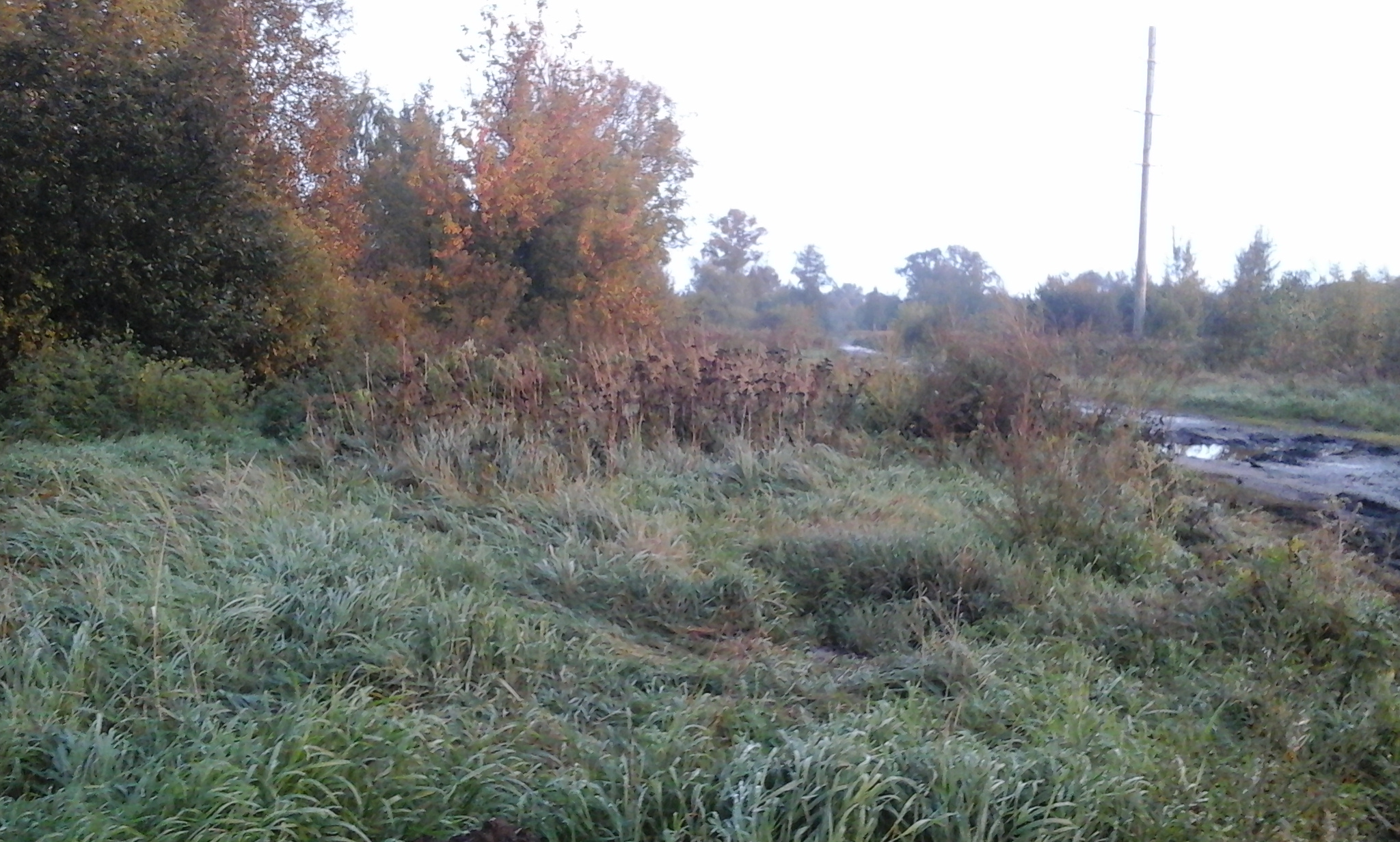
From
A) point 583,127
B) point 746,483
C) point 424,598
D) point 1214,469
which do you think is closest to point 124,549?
point 424,598

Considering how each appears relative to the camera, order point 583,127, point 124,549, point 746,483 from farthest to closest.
Answer: point 583,127, point 746,483, point 124,549

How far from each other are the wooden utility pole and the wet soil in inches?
437

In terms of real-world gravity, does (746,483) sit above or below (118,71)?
below

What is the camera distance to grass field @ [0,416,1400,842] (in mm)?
3562

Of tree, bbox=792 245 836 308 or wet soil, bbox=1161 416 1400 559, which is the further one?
tree, bbox=792 245 836 308

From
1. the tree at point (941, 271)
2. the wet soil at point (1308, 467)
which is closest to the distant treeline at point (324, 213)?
the wet soil at point (1308, 467)

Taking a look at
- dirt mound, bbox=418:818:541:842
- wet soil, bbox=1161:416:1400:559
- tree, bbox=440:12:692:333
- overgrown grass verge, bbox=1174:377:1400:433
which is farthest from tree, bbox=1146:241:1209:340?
dirt mound, bbox=418:818:541:842

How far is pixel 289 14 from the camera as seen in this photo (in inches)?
655

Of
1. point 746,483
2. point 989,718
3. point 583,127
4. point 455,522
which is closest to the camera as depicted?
point 989,718

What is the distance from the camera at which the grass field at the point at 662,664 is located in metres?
3.56

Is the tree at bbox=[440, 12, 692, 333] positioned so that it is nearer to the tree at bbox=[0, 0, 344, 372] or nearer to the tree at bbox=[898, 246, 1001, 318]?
the tree at bbox=[0, 0, 344, 372]

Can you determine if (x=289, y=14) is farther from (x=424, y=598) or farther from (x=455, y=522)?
(x=424, y=598)

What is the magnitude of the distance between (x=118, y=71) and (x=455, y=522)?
7096mm

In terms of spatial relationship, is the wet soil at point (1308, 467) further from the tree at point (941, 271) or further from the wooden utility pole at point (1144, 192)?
the tree at point (941, 271)
